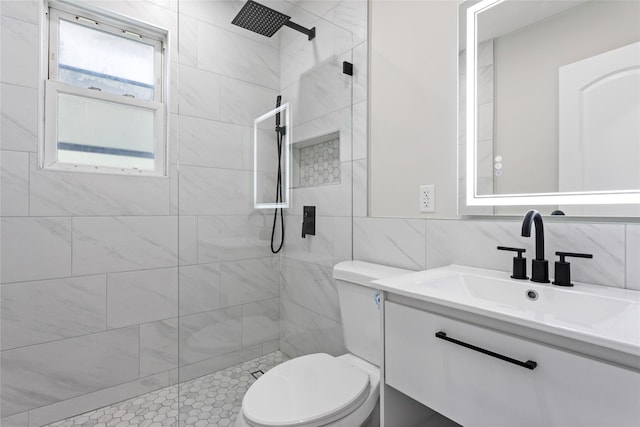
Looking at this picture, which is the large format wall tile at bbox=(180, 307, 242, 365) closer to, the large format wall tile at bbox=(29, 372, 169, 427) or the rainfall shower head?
the large format wall tile at bbox=(29, 372, 169, 427)

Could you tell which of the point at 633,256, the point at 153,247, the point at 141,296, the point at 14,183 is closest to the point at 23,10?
the point at 14,183

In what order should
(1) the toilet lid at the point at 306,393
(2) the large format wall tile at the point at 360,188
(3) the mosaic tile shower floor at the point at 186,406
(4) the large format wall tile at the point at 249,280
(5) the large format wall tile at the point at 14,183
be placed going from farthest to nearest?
1. (4) the large format wall tile at the point at 249,280
2. (2) the large format wall tile at the point at 360,188
3. (3) the mosaic tile shower floor at the point at 186,406
4. (5) the large format wall tile at the point at 14,183
5. (1) the toilet lid at the point at 306,393

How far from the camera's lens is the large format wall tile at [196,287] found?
5.41 feet

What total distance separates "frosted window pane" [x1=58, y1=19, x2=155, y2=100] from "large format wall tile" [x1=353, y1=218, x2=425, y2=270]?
136 cm

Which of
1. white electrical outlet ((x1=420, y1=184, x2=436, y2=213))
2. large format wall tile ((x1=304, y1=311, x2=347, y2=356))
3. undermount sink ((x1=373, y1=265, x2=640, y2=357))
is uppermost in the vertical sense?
white electrical outlet ((x1=420, y1=184, x2=436, y2=213))

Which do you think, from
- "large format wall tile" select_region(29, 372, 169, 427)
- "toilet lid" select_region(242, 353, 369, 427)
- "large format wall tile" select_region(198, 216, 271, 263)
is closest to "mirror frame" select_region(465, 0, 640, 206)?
"toilet lid" select_region(242, 353, 369, 427)

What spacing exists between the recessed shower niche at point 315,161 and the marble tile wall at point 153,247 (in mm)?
268

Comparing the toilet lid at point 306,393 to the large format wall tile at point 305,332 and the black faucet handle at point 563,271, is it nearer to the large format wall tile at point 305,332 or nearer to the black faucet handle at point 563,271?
the large format wall tile at point 305,332

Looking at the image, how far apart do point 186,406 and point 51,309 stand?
2.63 feet

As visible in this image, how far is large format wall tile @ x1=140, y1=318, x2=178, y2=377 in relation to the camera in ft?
5.47

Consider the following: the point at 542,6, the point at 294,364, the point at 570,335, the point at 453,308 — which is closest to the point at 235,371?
the point at 294,364

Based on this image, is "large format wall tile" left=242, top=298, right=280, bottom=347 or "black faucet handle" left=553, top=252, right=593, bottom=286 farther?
"large format wall tile" left=242, top=298, right=280, bottom=347

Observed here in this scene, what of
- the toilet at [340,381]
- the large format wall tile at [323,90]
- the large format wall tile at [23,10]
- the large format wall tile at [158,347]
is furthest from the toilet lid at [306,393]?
the large format wall tile at [23,10]

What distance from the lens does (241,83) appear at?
1.71 metres
